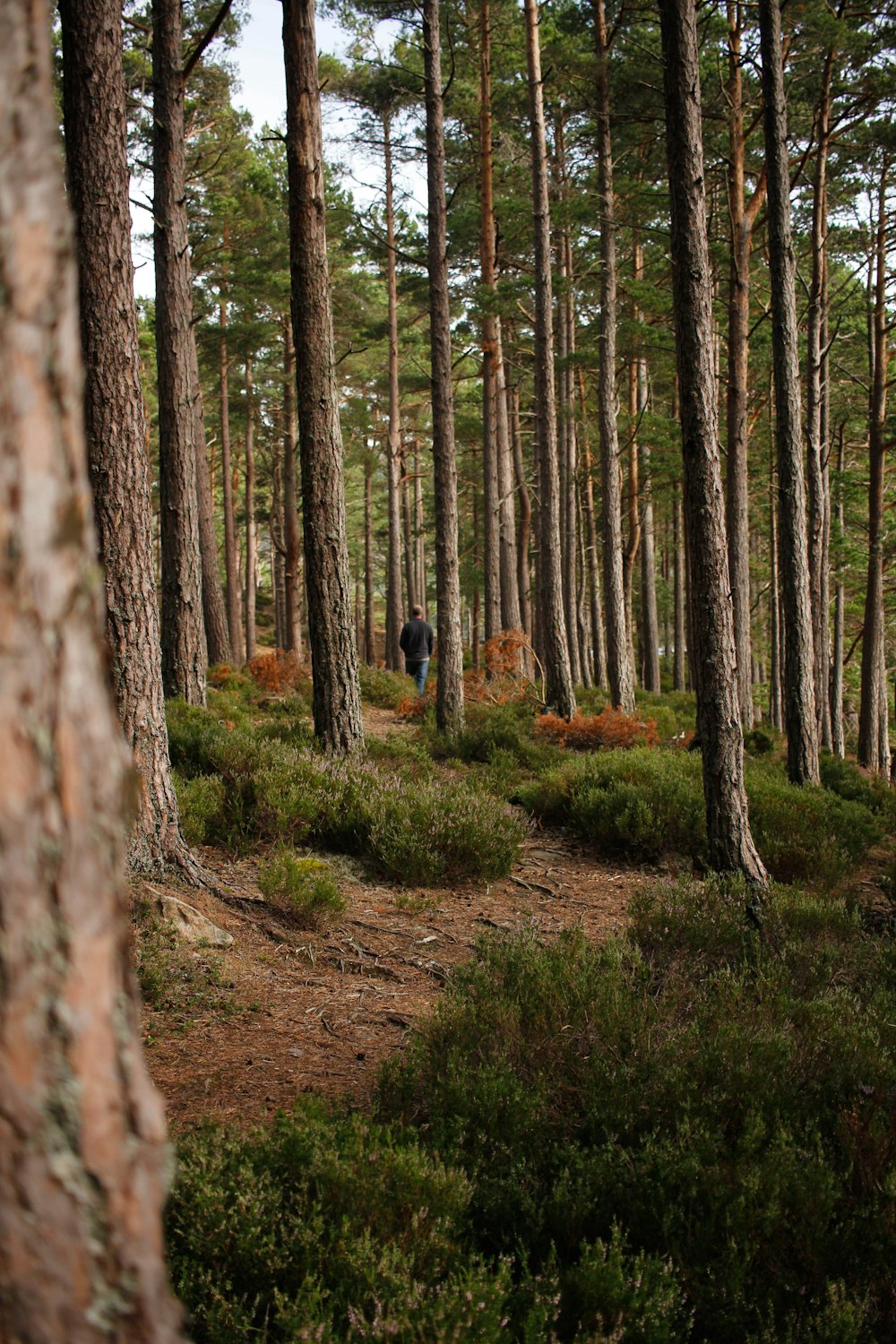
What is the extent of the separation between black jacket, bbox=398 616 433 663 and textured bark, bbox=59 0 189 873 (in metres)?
12.3

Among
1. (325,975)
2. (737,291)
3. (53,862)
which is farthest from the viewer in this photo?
(737,291)

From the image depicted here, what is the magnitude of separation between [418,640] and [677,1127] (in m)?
14.9

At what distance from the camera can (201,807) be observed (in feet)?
23.1

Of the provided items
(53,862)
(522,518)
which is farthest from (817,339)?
(53,862)

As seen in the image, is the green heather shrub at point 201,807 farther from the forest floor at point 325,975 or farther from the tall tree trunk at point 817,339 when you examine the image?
the tall tree trunk at point 817,339

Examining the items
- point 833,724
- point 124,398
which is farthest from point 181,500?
point 833,724

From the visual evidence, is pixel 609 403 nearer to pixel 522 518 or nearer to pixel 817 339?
pixel 817 339

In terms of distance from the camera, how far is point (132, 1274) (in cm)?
107

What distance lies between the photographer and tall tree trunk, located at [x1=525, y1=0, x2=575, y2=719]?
14.8 meters

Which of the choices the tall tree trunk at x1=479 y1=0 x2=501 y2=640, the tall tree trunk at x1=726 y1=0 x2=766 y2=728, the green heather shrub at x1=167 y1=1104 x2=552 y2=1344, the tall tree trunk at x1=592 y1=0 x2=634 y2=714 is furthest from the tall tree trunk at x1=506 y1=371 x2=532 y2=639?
the green heather shrub at x1=167 y1=1104 x2=552 y2=1344

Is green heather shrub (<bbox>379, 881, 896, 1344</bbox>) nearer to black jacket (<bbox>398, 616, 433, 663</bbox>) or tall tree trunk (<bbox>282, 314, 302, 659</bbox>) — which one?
black jacket (<bbox>398, 616, 433, 663</bbox>)

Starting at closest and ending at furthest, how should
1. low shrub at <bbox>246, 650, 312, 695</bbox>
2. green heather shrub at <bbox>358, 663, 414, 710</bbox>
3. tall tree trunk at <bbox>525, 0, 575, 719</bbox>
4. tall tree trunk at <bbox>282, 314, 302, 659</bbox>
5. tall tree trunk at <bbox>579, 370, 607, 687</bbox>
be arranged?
tall tree trunk at <bbox>525, 0, 575, 719</bbox>
low shrub at <bbox>246, 650, 312, 695</bbox>
green heather shrub at <bbox>358, 663, 414, 710</bbox>
tall tree trunk at <bbox>282, 314, 302, 659</bbox>
tall tree trunk at <bbox>579, 370, 607, 687</bbox>

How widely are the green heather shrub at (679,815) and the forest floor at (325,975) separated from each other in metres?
0.53

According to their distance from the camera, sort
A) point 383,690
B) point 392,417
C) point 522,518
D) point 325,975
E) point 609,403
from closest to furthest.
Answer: point 325,975
point 609,403
point 383,690
point 392,417
point 522,518
